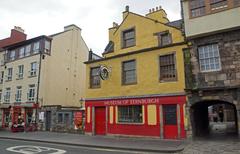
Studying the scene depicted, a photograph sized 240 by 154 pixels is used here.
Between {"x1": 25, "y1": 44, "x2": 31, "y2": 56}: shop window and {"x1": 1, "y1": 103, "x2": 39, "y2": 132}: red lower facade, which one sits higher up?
{"x1": 25, "y1": 44, "x2": 31, "y2": 56}: shop window

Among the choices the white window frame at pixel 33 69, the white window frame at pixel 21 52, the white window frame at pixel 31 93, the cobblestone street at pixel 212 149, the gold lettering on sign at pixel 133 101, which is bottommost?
the cobblestone street at pixel 212 149

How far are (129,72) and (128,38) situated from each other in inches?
122

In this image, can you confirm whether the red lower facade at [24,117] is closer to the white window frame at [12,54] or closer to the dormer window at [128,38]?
the white window frame at [12,54]

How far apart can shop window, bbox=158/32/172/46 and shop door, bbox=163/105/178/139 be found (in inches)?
197

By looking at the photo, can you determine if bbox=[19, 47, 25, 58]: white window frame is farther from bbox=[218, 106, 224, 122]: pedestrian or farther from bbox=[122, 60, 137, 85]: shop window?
bbox=[218, 106, 224, 122]: pedestrian

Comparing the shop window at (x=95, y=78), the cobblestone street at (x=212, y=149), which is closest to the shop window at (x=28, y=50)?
the shop window at (x=95, y=78)

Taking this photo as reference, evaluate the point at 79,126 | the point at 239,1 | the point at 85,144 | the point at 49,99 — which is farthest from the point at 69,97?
the point at 239,1

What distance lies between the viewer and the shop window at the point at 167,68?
54.5ft

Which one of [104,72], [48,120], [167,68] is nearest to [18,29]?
[48,120]

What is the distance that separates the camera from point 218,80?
47.5 ft

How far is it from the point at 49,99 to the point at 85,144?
1538cm

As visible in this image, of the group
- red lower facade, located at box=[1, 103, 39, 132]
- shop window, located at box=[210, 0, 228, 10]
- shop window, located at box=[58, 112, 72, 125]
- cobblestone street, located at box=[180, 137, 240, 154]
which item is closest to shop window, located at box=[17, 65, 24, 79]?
red lower facade, located at box=[1, 103, 39, 132]

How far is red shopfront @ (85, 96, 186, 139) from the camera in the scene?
15852 mm

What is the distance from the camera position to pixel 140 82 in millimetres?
17969
